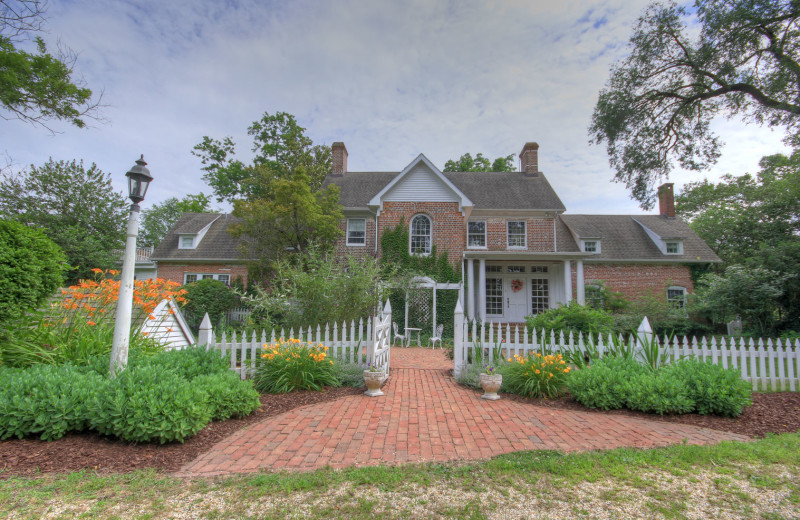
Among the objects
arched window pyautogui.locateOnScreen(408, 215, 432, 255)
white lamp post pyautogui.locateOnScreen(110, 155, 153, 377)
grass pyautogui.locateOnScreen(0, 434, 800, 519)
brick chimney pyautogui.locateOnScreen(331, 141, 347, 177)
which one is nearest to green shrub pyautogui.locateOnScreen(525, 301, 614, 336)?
grass pyautogui.locateOnScreen(0, 434, 800, 519)

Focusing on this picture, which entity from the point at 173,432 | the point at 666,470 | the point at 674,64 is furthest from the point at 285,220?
the point at 674,64

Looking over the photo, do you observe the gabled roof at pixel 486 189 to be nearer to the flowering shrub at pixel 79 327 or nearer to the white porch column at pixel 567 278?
the white porch column at pixel 567 278

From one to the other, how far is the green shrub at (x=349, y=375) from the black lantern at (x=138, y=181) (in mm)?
3850

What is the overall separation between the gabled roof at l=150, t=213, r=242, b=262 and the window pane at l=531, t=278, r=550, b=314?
14.9 meters

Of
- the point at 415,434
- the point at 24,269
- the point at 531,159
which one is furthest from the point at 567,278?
the point at 24,269

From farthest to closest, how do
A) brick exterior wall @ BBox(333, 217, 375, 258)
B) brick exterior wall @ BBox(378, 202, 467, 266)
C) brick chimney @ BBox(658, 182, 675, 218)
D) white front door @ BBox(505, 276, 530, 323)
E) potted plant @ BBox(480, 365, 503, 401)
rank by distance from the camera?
brick chimney @ BBox(658, 182, 675, 218), white front door @ BBox(505, 276, 530, 323), brick exterior wall @ BBox(333, 217, 375, 258), brick exterior wall @ BBox(378, 202, 467, 266), potted plant @ BBox(480, 365, 503, 401)

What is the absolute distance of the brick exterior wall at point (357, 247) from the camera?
16.8m

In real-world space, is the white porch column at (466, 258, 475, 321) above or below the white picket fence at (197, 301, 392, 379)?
above

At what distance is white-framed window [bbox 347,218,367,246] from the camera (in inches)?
681

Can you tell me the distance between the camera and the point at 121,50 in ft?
24.7

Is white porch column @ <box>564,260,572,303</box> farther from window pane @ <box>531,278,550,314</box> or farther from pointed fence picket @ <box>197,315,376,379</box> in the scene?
pointed fence picket @ <box>197,315,376,379</box>

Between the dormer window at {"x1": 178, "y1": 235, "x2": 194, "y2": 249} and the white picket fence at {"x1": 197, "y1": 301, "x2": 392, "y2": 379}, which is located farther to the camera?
the dormer window at {"x1": 178, "y1": 235, "x2": 194, "y2": 249}

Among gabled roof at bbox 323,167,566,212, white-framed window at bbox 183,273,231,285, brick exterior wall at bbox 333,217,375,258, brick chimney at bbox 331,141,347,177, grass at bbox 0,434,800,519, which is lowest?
grass at bbox 0,434,800,519

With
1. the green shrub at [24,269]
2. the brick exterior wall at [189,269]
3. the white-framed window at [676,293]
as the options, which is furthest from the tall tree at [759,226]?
the brick exterior wall at [189,269]
